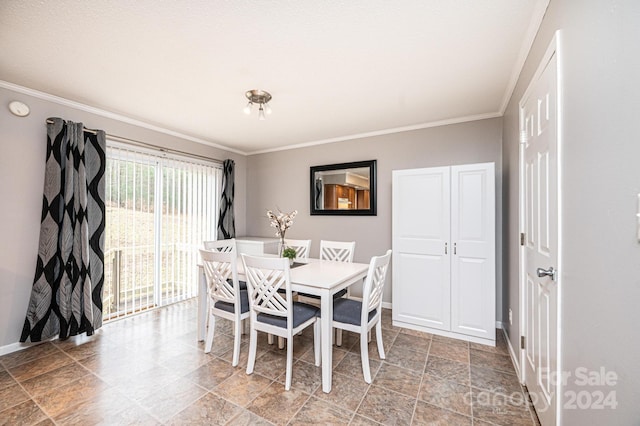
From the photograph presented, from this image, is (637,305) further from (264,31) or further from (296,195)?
(296,195)

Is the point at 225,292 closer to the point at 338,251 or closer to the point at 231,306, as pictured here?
the point at 231,306

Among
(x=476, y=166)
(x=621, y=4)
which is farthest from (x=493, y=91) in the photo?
(x=621, y=4)

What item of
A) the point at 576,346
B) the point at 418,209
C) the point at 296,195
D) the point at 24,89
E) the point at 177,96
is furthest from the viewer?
the point at 296,195

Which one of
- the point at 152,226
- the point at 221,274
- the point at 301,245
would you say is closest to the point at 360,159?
the point at 301,245

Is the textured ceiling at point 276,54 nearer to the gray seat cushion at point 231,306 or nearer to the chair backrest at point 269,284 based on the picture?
the chair backrest at point 269,284

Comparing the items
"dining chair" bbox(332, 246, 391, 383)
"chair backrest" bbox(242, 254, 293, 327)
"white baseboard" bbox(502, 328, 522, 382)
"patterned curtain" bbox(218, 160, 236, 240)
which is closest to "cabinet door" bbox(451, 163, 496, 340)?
"white baseboard" bbox(502, 328, 522, 382)

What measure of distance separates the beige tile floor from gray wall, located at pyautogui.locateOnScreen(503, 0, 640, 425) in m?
0.87

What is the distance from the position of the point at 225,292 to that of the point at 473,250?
→ 8.17 ft

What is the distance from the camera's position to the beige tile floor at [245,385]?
5.60ft

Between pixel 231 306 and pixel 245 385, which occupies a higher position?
pixel 231 306

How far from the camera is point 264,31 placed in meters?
1.73

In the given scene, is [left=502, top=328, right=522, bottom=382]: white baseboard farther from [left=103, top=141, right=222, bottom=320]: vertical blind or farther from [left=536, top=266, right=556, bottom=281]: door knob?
[left=103, top=141, right=222, bottom=320]: vertical blind

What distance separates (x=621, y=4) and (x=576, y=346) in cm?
125

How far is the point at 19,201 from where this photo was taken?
97.7 inches
